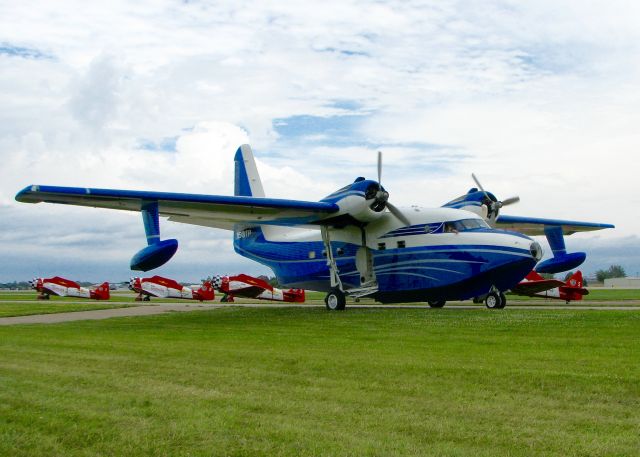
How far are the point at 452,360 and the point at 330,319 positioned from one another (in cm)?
1100

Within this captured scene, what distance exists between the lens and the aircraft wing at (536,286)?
33.8m

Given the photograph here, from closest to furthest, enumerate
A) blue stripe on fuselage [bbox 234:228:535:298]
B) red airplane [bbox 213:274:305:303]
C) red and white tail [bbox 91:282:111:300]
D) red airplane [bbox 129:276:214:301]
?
blue stripe on fuselage [bbox 234:228:535:298] → red airplane [bbox 213:274:305:303] → red airplane [bbox 129:276:214:301] → red and white tail [bbox 91:282:111:300]

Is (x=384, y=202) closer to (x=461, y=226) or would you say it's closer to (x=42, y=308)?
(x=461, y=226)

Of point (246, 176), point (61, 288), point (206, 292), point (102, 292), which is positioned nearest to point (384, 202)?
point (246, 176)

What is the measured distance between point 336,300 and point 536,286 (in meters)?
12.4

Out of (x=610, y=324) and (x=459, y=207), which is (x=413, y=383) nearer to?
(x=610, y=324)

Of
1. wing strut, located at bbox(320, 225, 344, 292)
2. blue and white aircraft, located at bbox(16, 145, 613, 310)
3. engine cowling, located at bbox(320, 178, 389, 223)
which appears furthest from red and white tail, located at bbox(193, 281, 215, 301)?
engine cowling, located at bbox(320, 178, 389, 223)

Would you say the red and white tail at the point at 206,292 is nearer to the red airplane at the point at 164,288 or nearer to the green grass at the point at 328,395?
the red airplane at the point at 164,288

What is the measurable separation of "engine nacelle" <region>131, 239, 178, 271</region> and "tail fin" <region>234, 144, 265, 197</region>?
39.6 ft

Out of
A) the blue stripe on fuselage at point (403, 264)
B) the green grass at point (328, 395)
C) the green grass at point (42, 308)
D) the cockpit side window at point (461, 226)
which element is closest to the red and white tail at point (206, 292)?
the green grass at point (42, 308)

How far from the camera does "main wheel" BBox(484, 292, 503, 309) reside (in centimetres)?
2570

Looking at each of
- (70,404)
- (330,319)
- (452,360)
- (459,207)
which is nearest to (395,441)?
(70,404)

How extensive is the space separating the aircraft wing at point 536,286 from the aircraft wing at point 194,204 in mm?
13056

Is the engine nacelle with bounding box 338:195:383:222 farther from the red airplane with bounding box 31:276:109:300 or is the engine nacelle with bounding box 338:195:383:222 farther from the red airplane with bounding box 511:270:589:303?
the red airplane with bounding box 31:276:109:300
